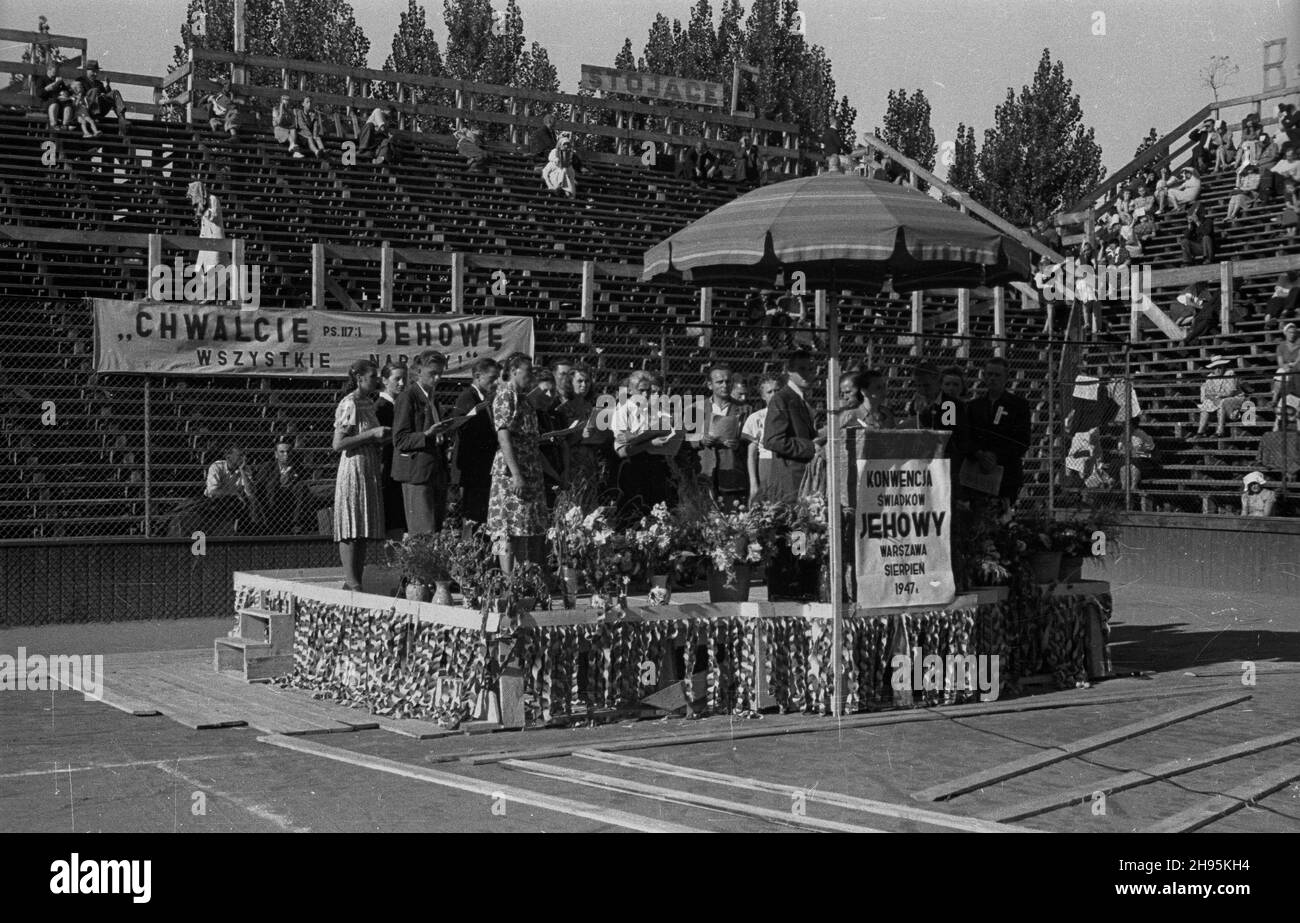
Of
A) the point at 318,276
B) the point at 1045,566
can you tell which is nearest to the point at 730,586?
the point at 1045,566

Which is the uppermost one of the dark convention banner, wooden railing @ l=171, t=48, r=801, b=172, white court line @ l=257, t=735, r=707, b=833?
the dark convention banner

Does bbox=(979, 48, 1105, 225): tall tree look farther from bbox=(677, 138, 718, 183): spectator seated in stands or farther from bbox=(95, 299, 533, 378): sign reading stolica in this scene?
bbox=(95, 299, 533, 378): sign reading stolica

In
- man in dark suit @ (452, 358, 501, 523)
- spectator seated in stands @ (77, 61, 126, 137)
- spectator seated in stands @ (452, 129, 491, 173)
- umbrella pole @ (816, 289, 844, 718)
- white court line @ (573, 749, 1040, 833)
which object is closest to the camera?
white court line @ (573, 749, 1040, 833)

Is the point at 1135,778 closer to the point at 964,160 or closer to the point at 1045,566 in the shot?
the point at 1045,566

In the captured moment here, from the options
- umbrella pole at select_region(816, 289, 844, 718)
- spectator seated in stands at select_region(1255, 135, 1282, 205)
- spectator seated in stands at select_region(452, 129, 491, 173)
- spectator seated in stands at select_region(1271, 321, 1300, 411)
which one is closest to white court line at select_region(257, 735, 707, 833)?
umbrella pole at select_region(816, 289, 844, 718)

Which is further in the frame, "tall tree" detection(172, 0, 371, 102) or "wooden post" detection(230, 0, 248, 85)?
"tall tree" detection(172, 0, 371, 102)

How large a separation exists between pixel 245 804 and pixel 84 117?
924 inches

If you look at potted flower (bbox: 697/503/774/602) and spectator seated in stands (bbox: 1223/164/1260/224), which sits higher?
spectator seated in stands (bbox: 1223/164/1260/224)

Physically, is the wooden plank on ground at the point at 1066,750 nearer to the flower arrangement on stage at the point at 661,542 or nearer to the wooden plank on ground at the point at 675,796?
the wooden plank on ground at the point at 675,796

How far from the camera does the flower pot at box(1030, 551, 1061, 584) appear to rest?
11.5 metres

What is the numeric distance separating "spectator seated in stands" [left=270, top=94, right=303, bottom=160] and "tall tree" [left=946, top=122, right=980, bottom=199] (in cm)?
2442

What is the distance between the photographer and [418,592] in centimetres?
1044

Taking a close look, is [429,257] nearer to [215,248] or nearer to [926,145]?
[215,248]

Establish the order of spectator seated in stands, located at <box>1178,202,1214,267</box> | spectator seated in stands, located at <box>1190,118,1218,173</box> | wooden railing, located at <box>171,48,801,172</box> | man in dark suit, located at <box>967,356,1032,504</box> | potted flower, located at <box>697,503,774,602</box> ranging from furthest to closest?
wooden railing, located at <box>171,48,801,172</box>
spectator seated in stands, located at <box>1190,118,1218,173</box>
spectator seated in stands, located at <box>1178,202,1214,267</box>
man in dark suit, located at <box>967,356,1032,504</box>
potted flower, located at <box>697,503,774,602</box>
